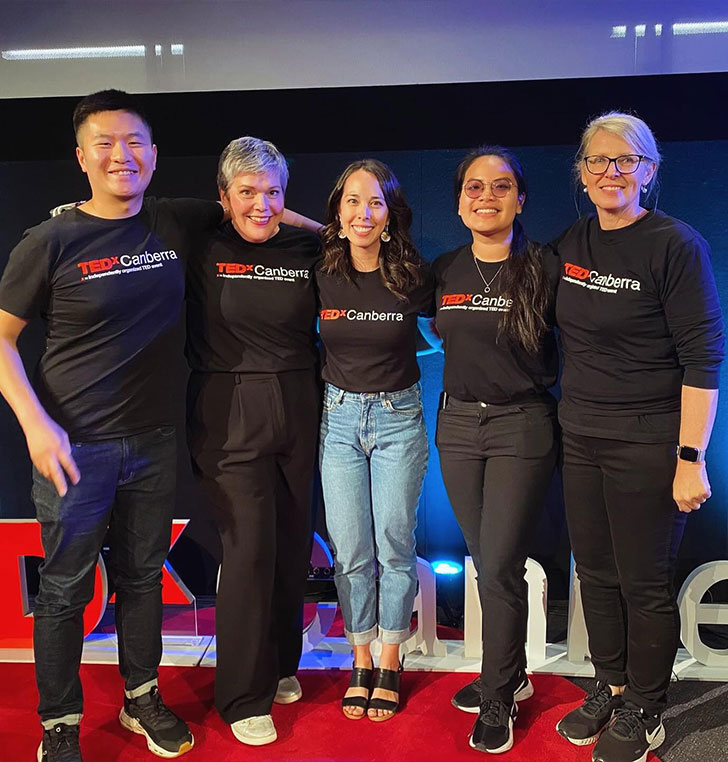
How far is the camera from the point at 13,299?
1.98 m

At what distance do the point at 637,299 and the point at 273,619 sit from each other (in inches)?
59.5

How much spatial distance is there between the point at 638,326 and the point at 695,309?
5.9 inches

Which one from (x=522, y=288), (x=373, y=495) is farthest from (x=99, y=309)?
(x=522, y=288)

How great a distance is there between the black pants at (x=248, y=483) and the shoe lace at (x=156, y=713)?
15 cm

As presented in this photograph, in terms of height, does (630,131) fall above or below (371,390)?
above

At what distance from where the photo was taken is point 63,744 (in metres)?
2.14

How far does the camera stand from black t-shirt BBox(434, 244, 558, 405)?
7.18 ft

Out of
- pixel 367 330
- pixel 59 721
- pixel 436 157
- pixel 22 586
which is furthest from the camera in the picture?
pixel 436 157

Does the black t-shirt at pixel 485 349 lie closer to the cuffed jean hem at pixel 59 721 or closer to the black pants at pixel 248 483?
the black pants at pixel 248 483

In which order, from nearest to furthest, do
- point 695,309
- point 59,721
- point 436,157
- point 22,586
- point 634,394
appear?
point 695,309, point 634,394, point 59,721, point 22,586, point 436,157

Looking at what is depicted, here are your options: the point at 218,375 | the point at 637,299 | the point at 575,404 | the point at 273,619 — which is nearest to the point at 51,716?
the point at 273,619

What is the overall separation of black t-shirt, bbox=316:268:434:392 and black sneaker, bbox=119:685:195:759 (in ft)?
3.89

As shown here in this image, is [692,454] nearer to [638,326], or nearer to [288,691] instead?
[638,326]

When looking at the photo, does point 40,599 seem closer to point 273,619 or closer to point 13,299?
point 273,619
